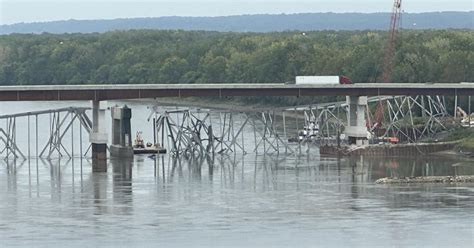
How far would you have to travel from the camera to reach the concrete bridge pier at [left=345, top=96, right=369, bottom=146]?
412ft

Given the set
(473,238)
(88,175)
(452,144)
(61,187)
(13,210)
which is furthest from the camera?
(452,144)

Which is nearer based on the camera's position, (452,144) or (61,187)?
(61,187)

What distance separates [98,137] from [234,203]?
3010cm

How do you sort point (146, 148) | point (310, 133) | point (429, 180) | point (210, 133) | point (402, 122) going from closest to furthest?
point (429, 180)
point (210, 133)
point (146, 148)
point (310, 133)
point (402, 122)

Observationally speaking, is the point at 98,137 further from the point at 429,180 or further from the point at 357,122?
the point at 429,180

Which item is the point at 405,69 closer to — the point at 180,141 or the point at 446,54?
the point at 446,54

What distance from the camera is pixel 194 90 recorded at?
406 feet

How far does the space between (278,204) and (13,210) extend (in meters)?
11.7

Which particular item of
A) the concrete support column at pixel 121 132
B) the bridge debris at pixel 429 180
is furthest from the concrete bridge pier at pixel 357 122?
the bridge debris at pixel 429 180

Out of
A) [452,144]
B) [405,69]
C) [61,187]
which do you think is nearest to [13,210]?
[61,187]

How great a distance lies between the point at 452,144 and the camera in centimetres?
12256

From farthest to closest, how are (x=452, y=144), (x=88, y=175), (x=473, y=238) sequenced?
(x=452, y=144) → (x=88, y=175) → (x=473, y=238)

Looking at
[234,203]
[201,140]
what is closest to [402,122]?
[201,140]

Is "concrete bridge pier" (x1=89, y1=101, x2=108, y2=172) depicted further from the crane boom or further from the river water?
the crane boom
